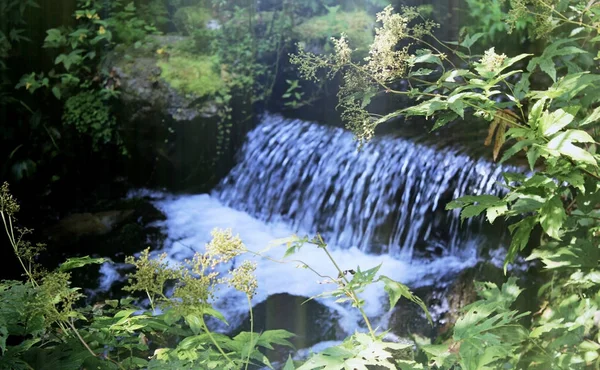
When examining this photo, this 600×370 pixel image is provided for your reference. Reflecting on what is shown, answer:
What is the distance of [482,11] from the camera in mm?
2844

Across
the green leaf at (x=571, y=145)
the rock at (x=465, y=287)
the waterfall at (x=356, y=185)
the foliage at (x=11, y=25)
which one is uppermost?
the foliage at (x=11, y=25)

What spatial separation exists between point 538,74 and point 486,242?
3.13 feet

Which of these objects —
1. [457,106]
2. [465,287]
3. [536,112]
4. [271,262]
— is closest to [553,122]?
[536,112]

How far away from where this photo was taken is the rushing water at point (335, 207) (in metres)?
2.29

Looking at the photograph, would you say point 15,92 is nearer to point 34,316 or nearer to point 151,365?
point 34,316

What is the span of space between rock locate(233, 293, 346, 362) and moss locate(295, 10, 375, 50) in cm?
122

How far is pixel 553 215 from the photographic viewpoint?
3.56ft

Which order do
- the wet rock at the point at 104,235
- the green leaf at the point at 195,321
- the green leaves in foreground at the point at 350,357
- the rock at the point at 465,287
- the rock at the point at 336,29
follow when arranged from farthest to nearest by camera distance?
the rock at the point at 336,29, the wet rock at the point at 104,235, the rock at the point at 465,287, the green leaf at the point at 195,321, the green leaves in foreground at the point at 350,357

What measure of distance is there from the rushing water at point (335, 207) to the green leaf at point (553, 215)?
104 centimetres

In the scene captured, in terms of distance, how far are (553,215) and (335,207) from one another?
1489 mm

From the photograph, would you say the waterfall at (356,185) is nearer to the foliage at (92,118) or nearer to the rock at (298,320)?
the rock at (298,320)

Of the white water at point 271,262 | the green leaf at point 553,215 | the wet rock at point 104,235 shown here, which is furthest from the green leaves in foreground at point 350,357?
the wet rock at point 104,235

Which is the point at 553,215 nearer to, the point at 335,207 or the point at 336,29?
the point at 335,207

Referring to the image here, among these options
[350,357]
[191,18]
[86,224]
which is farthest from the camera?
[191,18]
